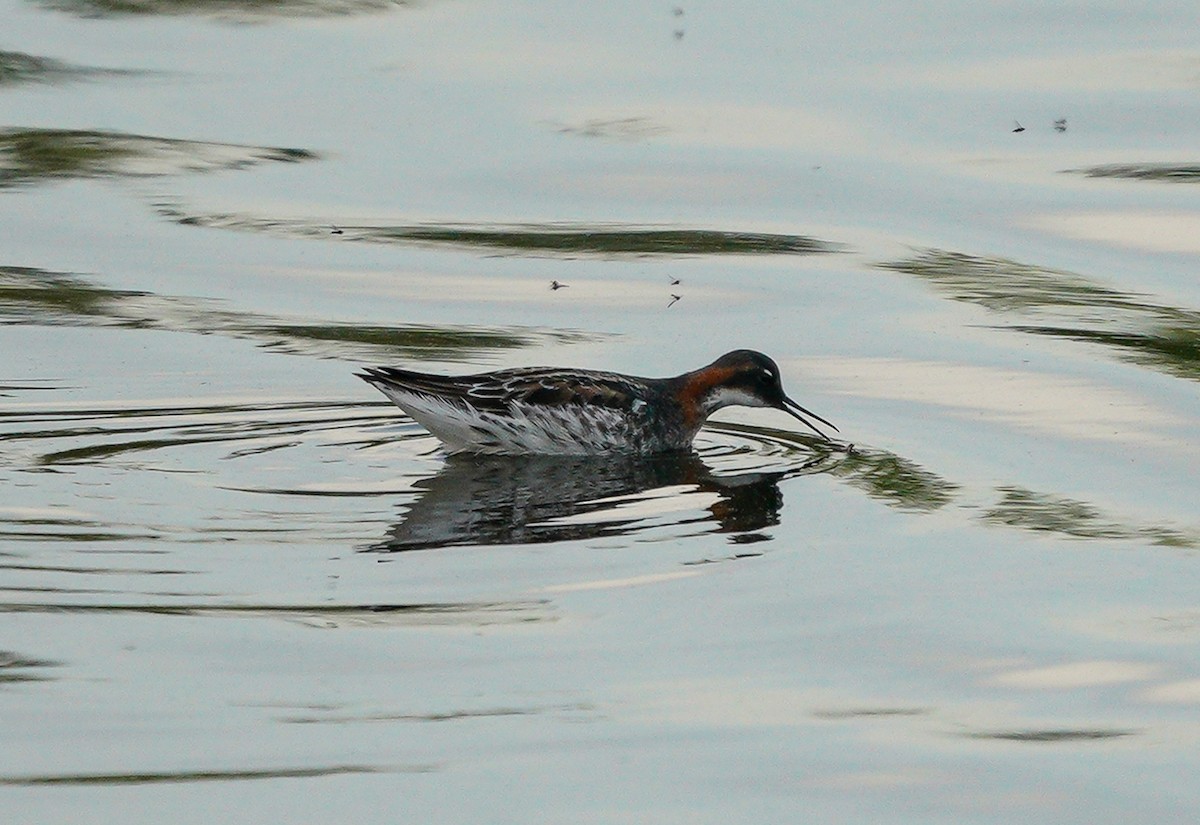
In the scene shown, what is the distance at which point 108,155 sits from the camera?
768 inches

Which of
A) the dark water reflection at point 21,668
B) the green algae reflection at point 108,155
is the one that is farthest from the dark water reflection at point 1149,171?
the dark water reflection at point 21,668

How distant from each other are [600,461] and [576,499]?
1.30 m

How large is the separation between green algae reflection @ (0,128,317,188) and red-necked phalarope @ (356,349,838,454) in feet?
20.2

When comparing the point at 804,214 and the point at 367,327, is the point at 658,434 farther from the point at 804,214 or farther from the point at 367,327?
the point at 804,214

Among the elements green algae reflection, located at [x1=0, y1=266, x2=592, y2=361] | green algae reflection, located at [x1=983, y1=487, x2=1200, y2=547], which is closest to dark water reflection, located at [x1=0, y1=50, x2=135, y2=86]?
green algae reflection, located at [x1=0, y1=266, x2=592, y2=361]

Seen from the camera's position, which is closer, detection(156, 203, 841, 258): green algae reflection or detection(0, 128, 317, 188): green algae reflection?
detection(156, 203, 841, 258): green algae reflection

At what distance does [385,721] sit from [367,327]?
24.3 feet

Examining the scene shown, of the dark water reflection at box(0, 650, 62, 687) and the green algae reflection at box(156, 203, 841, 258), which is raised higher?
the green algae reflection at box(156, 203, 841, 258)

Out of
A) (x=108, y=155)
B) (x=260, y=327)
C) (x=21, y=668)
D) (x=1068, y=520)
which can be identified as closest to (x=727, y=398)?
(x=1068, y=520)

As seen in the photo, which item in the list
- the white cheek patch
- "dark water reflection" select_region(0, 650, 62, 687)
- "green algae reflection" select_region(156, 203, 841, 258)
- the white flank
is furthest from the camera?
"green algae reflection" select_region(156, 203, 841, 258)

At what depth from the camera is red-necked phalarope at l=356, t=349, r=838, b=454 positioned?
43.1 feet

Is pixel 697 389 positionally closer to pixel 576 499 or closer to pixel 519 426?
pixel 519 426

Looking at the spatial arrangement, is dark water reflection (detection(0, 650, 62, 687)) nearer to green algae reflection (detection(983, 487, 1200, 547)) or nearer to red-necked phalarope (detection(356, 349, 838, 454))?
red-necked phalarope (detection(356, 349, 838, 454))

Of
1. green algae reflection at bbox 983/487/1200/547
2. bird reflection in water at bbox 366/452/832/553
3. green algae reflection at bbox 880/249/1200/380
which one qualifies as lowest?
bird reflection in water at bbox 366/452/832/553
